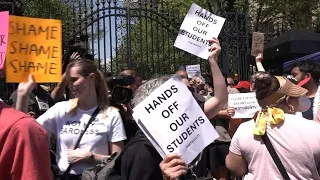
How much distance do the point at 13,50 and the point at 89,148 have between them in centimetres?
136

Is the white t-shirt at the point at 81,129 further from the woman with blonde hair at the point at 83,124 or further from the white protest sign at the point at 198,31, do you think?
the white protest sign at the point at 198,31

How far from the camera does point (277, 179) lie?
3242 millimetres

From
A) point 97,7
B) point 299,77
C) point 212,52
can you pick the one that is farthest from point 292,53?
point 212,52

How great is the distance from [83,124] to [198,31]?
1.85 metres

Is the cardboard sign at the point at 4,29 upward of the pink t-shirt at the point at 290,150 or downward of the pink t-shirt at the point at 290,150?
upward

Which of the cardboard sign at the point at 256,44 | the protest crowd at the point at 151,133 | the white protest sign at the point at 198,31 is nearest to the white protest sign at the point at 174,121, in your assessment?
the protest crowd at the point at 151,133

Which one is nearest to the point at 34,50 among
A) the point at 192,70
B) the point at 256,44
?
the point at 256,44

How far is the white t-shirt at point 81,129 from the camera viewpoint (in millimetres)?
3945

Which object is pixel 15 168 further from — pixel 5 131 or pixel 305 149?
pixel 305 149

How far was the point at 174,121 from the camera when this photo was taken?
2723mm

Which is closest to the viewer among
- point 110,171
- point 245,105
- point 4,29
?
point 4,29

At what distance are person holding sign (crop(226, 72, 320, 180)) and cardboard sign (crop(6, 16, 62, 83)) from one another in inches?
51.1

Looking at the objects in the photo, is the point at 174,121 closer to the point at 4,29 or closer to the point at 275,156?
the point at 275,156

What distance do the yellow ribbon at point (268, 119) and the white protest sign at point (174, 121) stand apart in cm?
50
